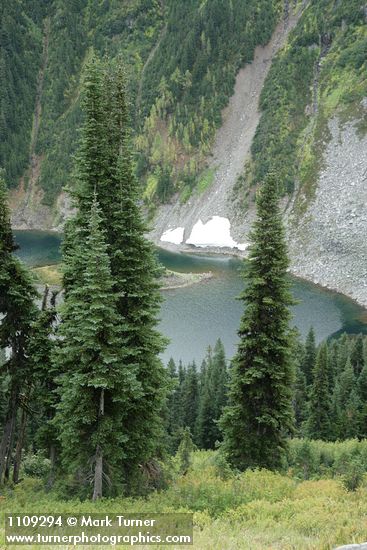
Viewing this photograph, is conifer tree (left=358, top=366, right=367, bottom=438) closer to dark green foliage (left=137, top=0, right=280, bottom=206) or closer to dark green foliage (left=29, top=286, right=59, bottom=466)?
dark green foliage (left=29, top=286, right=59, bottom=466)

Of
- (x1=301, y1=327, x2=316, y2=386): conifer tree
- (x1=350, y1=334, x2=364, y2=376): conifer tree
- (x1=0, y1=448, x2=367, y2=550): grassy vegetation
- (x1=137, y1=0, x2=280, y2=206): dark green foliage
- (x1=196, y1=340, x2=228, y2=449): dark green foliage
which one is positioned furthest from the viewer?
(x1=137, y1=0, x2=280, y2=206): dark green foliage

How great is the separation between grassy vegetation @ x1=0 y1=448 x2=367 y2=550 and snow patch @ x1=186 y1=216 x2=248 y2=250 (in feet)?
364

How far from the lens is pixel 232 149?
506 ft

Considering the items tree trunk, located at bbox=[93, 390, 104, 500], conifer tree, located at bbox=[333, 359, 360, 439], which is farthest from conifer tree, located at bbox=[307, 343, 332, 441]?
tree trunk, located at bbox=[93, 390, 104, 500]

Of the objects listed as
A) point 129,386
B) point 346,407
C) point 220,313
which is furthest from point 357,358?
point 129,386

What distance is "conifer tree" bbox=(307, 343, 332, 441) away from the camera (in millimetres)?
47625

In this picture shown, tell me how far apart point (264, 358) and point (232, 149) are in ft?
451

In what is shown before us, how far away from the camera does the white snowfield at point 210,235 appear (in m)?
132

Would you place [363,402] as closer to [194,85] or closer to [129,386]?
[129,386]

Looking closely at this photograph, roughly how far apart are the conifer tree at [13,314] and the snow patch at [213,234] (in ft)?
358

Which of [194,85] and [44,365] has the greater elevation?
[194,85]

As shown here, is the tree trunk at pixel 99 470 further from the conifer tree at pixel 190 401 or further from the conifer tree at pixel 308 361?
the conifer tree at pixel 308 361

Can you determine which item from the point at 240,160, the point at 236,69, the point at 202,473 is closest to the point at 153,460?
the point at 202,473

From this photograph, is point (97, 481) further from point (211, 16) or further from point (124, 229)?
point (211, 16)
